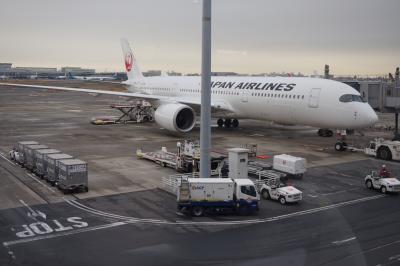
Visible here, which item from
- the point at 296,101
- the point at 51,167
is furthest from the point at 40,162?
the point at 296,101

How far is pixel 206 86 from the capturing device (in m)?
19.7

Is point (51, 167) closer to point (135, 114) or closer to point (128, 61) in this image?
point (135, 114)

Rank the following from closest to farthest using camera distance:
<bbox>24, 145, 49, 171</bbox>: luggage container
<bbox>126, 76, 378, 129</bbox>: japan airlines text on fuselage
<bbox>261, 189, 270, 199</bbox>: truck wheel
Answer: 1. <bbox>261, 189, 270, 199</bbox>: truck wheel
2. <bbox>24, 145, 49, 171</bbox>: luggage container
3. <bbox>126, 76, 378, 129</bbox>: japan airlines text on fuselage

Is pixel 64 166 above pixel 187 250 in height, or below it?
above

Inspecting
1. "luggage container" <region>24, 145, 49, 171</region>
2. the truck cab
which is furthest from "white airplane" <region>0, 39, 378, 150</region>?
the truck cab

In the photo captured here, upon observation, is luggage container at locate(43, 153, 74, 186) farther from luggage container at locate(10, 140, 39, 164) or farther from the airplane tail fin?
the airplane tail fin

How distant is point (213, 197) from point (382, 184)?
870 cm

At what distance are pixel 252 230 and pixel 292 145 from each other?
1844cm

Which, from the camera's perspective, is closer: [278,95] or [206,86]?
[206,86]

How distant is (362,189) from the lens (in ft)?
70.0

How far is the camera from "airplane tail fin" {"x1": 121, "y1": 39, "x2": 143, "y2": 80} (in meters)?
53.1

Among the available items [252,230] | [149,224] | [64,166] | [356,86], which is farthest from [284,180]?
[356,86]

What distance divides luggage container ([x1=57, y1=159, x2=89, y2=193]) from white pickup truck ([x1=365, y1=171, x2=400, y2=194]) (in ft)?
43.4

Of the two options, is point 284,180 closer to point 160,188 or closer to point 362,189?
point 362,189
